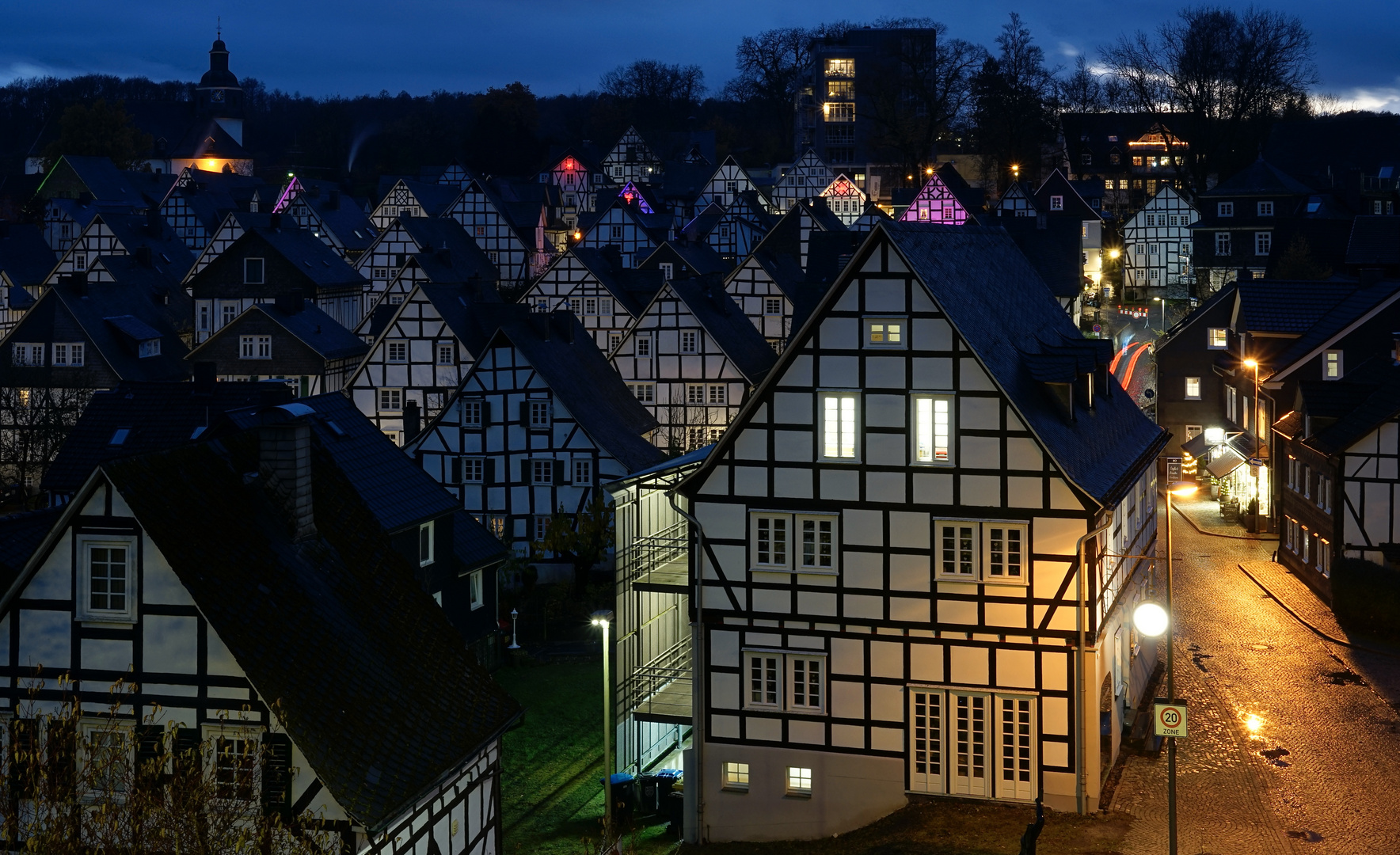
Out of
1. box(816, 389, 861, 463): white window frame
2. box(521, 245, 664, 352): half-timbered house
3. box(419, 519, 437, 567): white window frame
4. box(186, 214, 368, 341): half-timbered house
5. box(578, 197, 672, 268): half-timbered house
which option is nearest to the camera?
box(816, 389, 861, 463): white window frame

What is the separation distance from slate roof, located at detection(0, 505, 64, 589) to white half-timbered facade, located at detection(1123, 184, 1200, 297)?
81.7 m

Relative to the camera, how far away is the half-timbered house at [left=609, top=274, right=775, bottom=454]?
64.6 metres

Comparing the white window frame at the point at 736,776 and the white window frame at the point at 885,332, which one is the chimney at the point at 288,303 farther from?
the white window frame at the point at 885,332

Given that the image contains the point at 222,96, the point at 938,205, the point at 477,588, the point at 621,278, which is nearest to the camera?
the point at 477,588

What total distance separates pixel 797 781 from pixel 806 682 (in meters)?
1.64

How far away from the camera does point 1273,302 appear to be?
50.6 m

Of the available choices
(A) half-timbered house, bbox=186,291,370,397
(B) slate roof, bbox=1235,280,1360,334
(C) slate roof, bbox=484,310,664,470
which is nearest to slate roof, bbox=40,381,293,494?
(C) slate roof, bbox=484,310,664,470

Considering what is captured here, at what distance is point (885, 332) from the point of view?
2655 cm

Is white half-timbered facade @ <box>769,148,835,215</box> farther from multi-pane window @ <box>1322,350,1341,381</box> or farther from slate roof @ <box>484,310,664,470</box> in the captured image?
multi-pane window @ <box>1322,350,1341,381</box>

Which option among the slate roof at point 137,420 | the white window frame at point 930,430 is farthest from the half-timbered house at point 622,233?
the white window frame at point 930,430

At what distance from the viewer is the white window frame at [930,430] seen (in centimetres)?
2630

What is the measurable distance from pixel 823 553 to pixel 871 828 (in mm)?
4452

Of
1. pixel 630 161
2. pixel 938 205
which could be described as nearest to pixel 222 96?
pixel 630 161

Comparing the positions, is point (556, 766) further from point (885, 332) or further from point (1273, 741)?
point (1273, 741)
